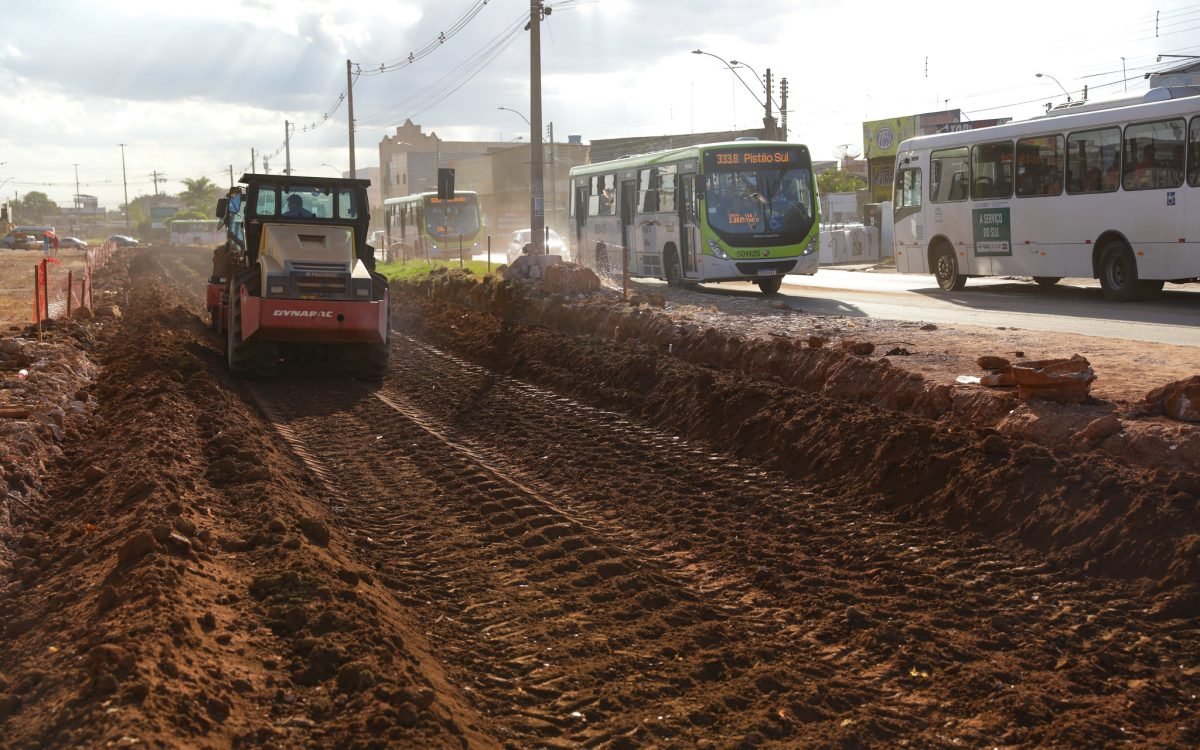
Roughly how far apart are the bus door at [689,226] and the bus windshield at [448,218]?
79.0ft

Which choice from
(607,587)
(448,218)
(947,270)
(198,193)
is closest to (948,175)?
(947,270)

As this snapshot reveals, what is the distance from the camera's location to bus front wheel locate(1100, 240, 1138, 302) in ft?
65.3

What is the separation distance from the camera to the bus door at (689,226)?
25047mm

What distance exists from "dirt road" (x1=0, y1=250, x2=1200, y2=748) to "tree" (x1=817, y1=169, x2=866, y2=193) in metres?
65.6

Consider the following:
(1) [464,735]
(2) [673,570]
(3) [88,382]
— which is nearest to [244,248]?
(3) [88,382]

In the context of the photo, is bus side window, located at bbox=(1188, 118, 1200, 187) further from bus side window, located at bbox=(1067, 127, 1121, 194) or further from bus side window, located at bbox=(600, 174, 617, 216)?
bus side window, located at bbox=(600, 174, 617, 216)

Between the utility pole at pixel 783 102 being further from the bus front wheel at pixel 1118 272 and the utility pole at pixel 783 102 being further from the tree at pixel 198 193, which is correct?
the tree at pixel 198 193

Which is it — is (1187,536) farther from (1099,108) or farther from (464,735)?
(1099,108)

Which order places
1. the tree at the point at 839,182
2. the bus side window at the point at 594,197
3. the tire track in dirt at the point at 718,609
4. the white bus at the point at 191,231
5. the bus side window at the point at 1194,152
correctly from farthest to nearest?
the white bus at the point at 191,231 < the tree at the point at 839,182 < the bus side window at the point at 594,197 < the bus side window at the point at 1194,152 < the tire track in dirt at the point at 718,609

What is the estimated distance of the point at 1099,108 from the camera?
21328 millimetres

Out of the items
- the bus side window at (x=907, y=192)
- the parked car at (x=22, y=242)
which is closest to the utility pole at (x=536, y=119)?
the bus side window at (x=907, y=192)

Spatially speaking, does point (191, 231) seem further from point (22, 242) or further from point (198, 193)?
point (198, 193)

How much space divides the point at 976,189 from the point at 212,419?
17.0 meters

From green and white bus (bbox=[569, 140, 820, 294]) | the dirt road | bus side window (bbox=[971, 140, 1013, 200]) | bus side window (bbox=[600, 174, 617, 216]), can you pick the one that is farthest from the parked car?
the dirt road
